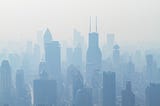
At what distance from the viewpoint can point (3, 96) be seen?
1459 centimetres

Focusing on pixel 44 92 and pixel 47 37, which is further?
pixel 47 37

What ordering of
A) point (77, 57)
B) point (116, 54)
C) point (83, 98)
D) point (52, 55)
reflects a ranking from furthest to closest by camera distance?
point (77, 57) → point (52, 55) → point (116, 54) → point (83, 98)

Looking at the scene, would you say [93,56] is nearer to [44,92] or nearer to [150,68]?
[150,68]

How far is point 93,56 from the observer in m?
20.4

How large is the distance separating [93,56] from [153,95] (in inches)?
247

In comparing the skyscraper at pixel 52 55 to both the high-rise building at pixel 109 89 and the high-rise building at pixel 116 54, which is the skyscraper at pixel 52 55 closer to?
Result: the high-rise building at pixel 116 54

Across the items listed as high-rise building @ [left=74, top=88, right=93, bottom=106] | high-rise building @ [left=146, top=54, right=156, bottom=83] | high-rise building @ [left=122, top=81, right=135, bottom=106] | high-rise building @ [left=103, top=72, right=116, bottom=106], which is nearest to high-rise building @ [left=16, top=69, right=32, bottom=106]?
high-rise building @ [left=74, top=88, right=93, bottom=106]

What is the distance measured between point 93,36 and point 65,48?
5.54ft

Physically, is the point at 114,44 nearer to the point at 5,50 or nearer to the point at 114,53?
the point at 114,53

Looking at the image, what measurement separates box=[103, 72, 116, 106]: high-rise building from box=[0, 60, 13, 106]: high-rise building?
3265 mm

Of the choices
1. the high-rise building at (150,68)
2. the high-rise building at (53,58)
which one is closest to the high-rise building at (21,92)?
the high-rise building at (53,58)

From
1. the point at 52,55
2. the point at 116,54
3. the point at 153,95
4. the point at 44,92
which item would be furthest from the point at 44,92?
the point at 116,54

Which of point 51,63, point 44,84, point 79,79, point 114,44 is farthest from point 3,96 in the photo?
point 114,44

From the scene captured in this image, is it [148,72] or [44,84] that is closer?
[44,84]
